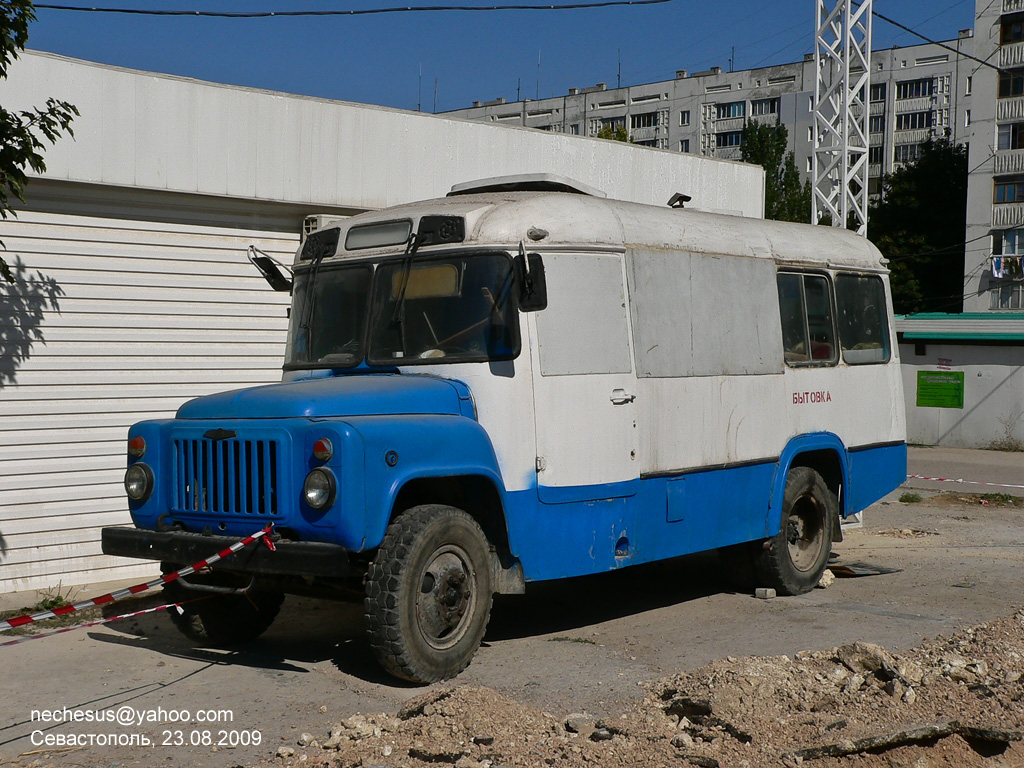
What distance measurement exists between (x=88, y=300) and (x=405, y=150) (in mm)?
3376

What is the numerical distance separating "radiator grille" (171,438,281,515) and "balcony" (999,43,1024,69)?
49.6 meters

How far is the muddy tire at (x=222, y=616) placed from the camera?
7.15m

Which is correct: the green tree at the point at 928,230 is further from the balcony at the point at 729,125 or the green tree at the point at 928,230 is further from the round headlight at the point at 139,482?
the round headlight at the point at 139,482

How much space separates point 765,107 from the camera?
78000mm

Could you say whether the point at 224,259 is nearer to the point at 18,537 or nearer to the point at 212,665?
the point at 18,537

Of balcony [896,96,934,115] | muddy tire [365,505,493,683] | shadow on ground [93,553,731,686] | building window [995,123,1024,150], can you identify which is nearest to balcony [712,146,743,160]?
balcony [896,96,934,115]

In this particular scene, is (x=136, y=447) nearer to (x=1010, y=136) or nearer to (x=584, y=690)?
(x=584, y=690)

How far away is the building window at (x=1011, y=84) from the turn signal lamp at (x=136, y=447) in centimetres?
4893

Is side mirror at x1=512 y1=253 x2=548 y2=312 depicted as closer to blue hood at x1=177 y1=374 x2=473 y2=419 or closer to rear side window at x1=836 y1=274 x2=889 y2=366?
blue hood at x1=177 y1=374 x2=473 y2=419

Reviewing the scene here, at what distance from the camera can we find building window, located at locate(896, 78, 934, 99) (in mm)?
70312

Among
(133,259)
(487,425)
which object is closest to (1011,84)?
(133,259)

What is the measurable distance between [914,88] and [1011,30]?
75.6 ft

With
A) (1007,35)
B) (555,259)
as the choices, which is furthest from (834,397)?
(1007,35)

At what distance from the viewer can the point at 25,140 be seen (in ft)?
24.9
